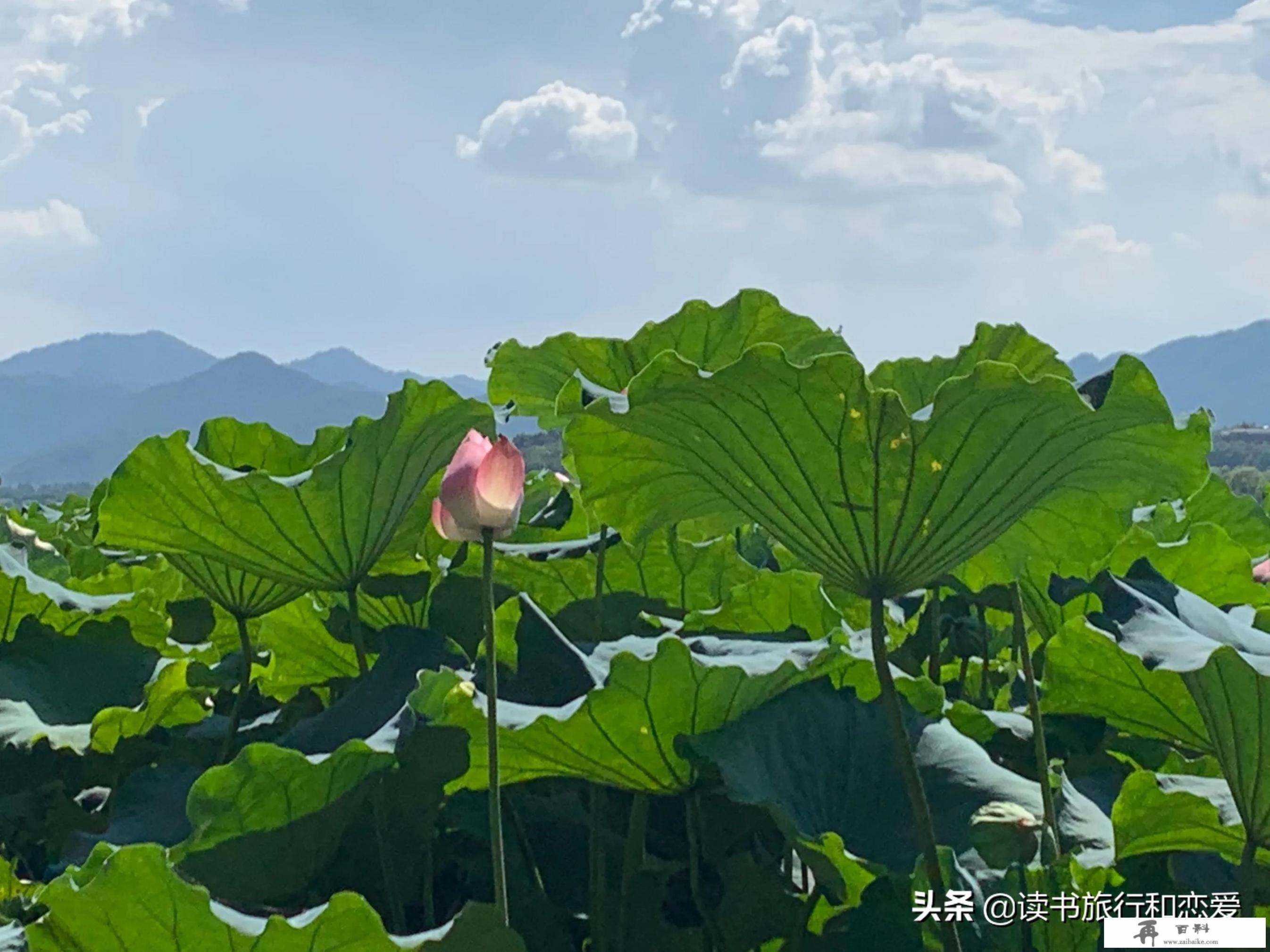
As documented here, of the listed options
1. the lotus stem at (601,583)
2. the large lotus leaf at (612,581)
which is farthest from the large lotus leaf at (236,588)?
the lotus stem at (601,583)

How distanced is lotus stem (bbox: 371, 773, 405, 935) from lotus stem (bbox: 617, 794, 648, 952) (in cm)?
23

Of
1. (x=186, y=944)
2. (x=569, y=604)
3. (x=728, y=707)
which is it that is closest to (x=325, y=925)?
(x=186, y=944)

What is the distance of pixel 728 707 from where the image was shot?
4.23ft

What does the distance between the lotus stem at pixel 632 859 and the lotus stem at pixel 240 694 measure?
0.65m

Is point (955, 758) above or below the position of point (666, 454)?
below

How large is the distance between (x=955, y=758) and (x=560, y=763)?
0.45m

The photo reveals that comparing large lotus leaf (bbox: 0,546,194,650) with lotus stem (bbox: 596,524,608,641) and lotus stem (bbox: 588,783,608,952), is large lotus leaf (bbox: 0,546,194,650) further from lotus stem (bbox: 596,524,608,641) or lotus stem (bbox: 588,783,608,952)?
lotus stem (bbox: 588,783,608,952)

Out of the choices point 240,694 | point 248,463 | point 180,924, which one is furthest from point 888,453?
point 248,463

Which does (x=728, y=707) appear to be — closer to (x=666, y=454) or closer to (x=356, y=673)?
(x=666, y=454)

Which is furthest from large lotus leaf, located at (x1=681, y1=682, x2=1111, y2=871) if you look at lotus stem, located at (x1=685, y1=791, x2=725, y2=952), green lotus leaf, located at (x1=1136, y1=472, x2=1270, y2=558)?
green lotus leaf, located at (x1=1136, y1=472, x2=1270, y2=558)

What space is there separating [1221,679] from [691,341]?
111cm

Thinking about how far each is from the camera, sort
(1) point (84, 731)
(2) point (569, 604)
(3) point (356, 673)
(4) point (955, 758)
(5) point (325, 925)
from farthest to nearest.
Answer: (3) point (356, 673)
(2) point (569, 604)
(1) point (84, 731)
(4) point (955, 758)
(5) point (325, 925)

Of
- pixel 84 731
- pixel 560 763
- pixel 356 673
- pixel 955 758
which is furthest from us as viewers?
pixel 356 673

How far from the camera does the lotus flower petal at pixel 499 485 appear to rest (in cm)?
120
